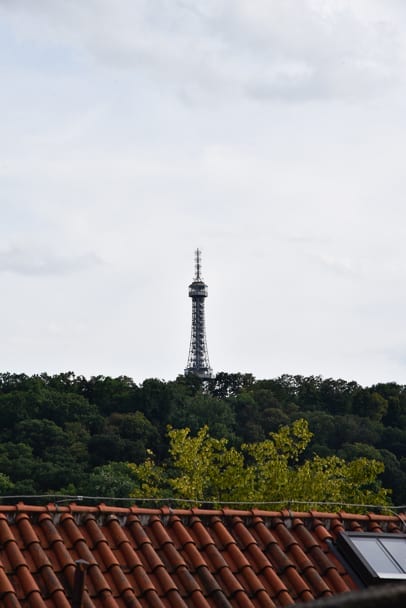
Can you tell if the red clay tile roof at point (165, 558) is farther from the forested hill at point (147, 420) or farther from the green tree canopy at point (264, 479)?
the forested hill at point (147, 420)

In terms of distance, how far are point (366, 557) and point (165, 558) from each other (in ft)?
7.69

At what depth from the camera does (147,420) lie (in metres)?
129

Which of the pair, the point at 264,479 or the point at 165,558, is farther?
the point at 264,479

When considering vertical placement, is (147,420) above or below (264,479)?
above

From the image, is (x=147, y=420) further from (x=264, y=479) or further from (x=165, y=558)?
(x=165, y=558)

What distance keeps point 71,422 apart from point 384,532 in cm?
11430

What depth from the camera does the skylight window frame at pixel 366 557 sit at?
13.2 meters

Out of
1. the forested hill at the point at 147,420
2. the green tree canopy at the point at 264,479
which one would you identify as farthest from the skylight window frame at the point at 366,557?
the forested hill at the point at 147,420

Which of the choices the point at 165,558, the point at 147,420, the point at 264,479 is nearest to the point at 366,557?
the point at 165,558

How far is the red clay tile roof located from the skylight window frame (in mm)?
148

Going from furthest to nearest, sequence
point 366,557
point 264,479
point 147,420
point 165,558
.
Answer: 1. point 147,420
2. point 264,479
3. point 366,557
4. point 165,558

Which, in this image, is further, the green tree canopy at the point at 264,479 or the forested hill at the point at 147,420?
the forested hill at the point at 147,420

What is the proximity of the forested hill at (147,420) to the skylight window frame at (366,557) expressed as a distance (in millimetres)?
64673

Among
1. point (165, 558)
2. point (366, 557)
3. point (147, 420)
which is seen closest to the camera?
point (165, 558)
